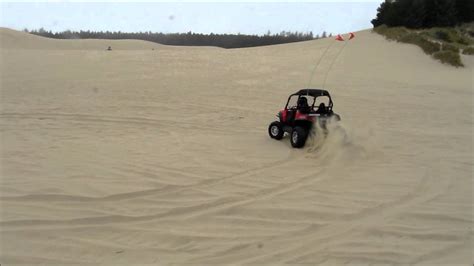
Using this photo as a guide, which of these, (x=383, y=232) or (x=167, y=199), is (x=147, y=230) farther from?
(x=383, y=232)

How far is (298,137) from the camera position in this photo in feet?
23.7

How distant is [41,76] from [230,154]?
13698 mm

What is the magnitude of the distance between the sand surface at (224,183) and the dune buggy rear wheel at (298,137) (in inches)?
6.3

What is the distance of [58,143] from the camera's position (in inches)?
278

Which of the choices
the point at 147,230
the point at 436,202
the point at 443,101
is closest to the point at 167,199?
the point at 147,230

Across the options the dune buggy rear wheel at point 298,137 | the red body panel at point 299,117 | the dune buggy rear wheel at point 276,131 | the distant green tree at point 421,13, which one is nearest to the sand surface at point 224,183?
the dune buggy rear wheel at point 298,137

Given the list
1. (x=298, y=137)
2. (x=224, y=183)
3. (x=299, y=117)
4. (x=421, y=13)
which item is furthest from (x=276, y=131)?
(x=421, y=13)

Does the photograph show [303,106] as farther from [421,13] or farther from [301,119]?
[421,13]

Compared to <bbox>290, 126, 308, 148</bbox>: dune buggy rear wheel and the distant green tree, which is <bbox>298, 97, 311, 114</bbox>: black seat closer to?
<bbox>290, 126, 308, 148</bbox>: dune buggy rear wheel

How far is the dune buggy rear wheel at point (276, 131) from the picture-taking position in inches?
313

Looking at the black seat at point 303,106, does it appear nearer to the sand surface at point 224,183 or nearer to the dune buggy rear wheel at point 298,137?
the dune buggy rear wheel at point 298,137

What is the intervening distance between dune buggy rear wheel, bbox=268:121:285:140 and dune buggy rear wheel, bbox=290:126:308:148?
22.8 inches

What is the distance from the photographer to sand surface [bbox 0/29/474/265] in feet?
11.8

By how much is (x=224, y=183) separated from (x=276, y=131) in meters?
2.98
